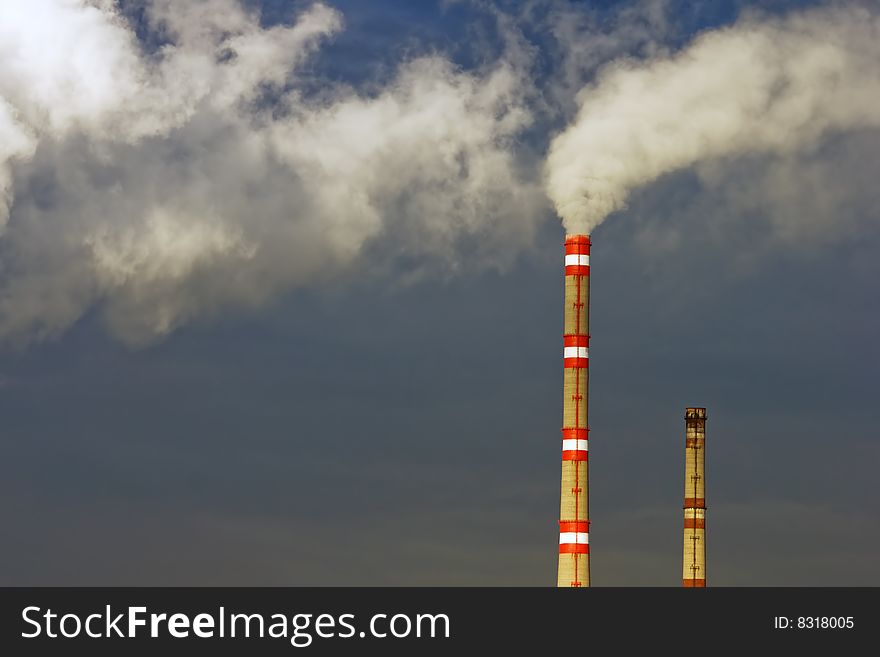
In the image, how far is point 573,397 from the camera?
72.6 m

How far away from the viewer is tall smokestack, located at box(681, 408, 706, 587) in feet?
262

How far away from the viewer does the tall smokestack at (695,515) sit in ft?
262

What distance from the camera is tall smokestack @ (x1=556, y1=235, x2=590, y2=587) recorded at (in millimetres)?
72188

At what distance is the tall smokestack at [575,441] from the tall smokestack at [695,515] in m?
9.38

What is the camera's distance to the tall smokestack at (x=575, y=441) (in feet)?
237

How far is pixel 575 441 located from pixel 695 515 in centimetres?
1109

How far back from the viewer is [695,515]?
80.3m

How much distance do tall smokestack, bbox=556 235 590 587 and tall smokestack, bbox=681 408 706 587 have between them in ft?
30.8

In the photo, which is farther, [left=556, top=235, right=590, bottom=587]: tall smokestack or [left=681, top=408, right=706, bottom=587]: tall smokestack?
[left=681, top=408, right=706, bottom=587]: tall smokestack

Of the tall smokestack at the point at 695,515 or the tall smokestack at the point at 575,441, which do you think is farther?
the tall smokestack at the point at 695,515
